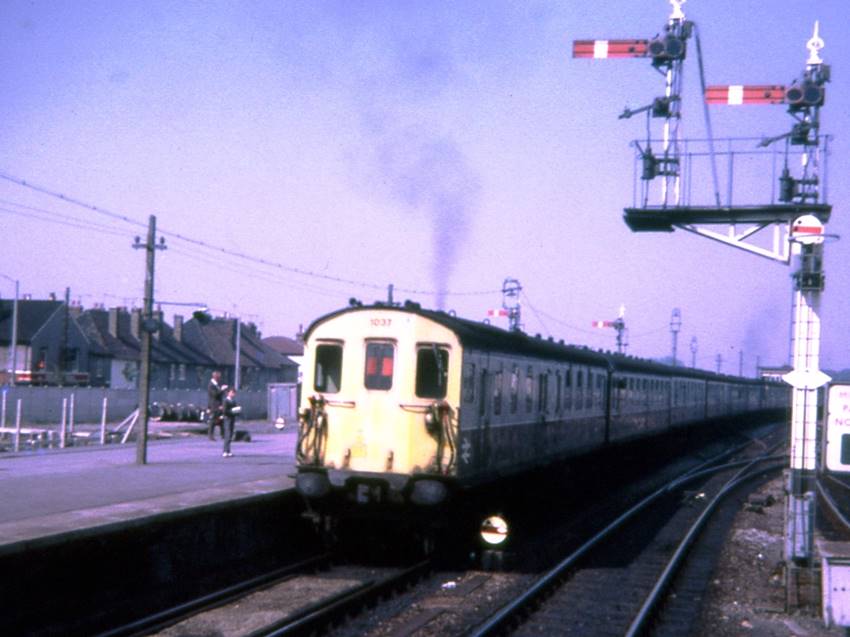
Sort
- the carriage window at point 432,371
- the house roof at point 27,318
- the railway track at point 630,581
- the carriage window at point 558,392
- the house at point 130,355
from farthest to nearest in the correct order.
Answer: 1. the house at point 130,355
2. the house roof at point 27,318
3. the carriage window at point 558,392
4. the carriage window at point 432,371
5. the railway track at point 630,581

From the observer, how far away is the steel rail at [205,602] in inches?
401

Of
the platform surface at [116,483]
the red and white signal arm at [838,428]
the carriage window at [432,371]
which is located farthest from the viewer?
the carriage window at [432,371]

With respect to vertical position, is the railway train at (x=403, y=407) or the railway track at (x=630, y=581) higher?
the railway train at (x=403, y=407)

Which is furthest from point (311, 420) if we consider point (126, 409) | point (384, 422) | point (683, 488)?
point (126, 409)

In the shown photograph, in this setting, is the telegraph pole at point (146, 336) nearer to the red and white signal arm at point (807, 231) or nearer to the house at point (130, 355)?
the red and white signal arm at point (807, 231)

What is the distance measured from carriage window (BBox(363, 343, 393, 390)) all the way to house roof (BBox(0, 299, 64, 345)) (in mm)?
63917

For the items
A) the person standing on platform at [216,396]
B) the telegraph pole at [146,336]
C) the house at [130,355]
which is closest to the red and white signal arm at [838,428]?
the telegraph pole at [146,336]

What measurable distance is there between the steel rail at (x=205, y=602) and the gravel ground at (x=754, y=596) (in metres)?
4.68

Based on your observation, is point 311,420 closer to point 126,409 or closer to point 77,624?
point 77,624

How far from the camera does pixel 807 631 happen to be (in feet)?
35.9

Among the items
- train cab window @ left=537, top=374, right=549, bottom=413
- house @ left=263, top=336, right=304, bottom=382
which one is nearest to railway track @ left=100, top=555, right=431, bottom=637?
train cab window @ left=537, top=374, right=549, bottom=413

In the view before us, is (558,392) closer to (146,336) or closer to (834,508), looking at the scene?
(146,336)

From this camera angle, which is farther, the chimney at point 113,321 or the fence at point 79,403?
the chimney at point 113,321

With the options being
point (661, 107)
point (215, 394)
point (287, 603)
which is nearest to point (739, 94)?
point (661, 107)
